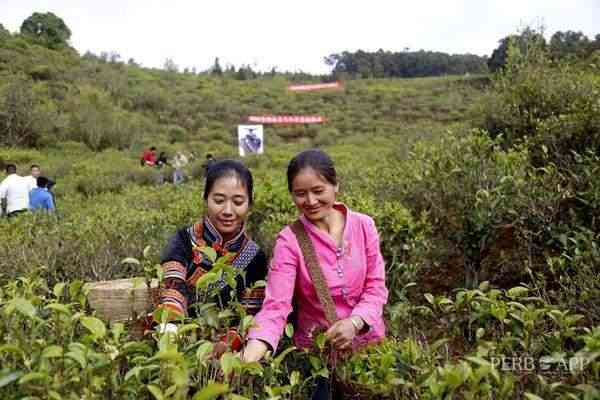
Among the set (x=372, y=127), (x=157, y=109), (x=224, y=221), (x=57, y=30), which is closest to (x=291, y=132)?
(x=372, y=127)

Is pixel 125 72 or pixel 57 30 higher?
pixel 57 30

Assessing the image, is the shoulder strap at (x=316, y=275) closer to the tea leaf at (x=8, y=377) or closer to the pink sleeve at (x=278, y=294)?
the pink sleeve at (x=278, y=294)

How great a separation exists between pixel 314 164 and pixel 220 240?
481 millimetres

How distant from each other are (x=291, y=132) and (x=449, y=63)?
1574 inches

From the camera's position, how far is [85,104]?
21.5m

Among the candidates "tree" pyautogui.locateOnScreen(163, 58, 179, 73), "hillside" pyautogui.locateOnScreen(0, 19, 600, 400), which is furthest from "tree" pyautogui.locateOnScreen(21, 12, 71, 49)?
"hillside" pyautogui.locateOnScreen(0, 19, 600, 400)

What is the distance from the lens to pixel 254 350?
1396 millimetres

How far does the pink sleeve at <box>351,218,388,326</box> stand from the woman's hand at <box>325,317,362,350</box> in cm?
11

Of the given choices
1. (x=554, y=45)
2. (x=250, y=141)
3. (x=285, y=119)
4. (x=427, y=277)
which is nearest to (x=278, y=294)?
(x=427, y=277)

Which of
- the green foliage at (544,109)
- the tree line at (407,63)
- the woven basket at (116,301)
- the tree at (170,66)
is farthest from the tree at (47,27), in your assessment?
the woven basket at (116,301)

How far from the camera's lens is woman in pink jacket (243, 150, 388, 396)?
1.71 metres

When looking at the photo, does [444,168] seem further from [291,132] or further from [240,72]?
[240,72]

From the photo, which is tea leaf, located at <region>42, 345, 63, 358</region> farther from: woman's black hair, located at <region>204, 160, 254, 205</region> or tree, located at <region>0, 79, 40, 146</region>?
tree, located at <region>0, 79, 40, 146</region>

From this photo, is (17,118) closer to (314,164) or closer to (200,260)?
(200,260)
